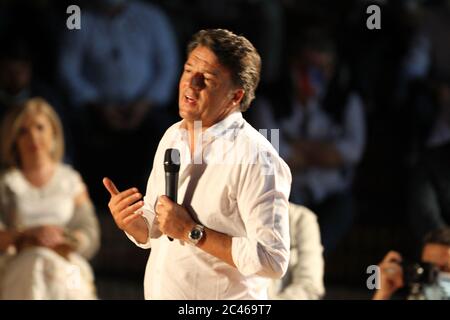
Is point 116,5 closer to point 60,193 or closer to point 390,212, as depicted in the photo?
point 60,193

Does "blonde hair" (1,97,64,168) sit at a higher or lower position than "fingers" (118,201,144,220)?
lower

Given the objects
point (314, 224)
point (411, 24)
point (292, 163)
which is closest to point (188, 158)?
point (314, 224)

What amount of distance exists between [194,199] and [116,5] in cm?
253

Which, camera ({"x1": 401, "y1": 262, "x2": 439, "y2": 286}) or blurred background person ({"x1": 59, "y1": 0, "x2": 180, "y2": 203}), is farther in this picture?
blurred background person ({"x1": 59, "y1": 0, "x2": 180, "y2": 203})

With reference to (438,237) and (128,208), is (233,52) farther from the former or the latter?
(438,237)

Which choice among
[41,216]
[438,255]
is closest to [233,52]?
[438,255]

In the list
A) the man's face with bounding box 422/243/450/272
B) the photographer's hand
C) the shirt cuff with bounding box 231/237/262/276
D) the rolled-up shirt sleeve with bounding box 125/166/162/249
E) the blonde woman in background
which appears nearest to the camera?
the shirt cuff with bounding box 231/237/262/276

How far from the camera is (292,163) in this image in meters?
4.86

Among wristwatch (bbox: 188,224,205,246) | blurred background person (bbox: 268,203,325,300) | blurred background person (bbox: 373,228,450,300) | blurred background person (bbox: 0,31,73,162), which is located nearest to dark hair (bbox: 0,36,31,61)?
blurred background person (bbox: 0,31,73,162)

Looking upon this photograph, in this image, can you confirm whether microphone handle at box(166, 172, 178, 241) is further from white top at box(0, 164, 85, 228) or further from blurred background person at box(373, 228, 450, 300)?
white top at box(0, 164, 85, 228)

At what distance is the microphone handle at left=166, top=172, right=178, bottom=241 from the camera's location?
254cm

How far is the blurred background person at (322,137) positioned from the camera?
478 cm

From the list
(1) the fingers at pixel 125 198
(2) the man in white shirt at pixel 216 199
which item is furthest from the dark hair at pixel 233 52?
(1) the fingers at pixel 125 198

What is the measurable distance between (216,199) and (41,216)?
194 cm
